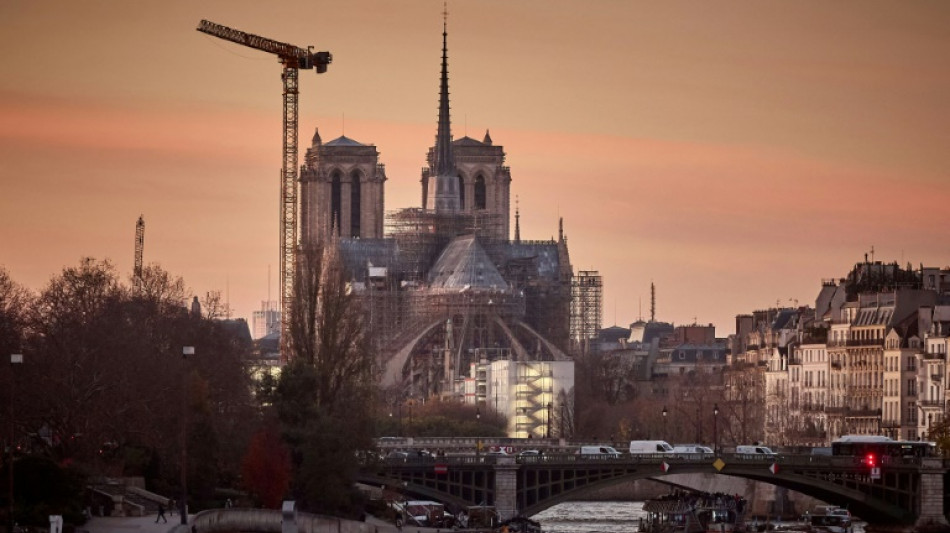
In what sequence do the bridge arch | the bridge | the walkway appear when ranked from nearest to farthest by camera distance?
the walkway → the bridge → the bridge arch

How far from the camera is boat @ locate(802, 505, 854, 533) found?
360ft

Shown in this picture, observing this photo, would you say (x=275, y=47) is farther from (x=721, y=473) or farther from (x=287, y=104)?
(x=721, y=473)

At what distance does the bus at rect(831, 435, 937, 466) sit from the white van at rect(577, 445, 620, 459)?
805cm

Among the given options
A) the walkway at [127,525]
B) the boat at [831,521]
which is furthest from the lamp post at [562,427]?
the walkway at [127,525]

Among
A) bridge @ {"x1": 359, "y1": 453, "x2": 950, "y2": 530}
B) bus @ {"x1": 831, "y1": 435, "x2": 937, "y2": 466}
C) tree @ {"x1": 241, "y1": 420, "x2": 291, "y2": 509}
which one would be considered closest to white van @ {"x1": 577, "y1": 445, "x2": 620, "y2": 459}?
bridge @ {"x1": 359, "y1": 453, "x2": 950, "y2": 530}

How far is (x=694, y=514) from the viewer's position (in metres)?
115

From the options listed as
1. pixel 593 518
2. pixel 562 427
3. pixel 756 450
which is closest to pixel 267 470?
pixel 756 450

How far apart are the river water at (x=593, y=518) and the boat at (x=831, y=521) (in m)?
0.98

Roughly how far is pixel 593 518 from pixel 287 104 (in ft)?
155

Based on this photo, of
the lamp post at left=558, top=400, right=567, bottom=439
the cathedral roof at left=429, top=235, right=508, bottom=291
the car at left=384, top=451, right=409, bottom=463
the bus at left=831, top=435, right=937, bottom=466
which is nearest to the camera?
the car at left=384, top=451, right=409, bottom=463

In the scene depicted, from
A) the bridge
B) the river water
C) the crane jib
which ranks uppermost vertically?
the crane jib

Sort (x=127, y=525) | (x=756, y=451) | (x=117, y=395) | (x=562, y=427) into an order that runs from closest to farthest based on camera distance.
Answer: (x=127, y=525)
(x=117, y=395)
(x=756, y=451)
(x=562, y=427)

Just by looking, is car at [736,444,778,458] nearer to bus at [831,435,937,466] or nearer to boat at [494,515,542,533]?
bus at [831,435,937,466]

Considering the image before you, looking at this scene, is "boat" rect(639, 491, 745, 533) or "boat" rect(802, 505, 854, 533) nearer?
"boat" rect(802, 505, 854, 533)
